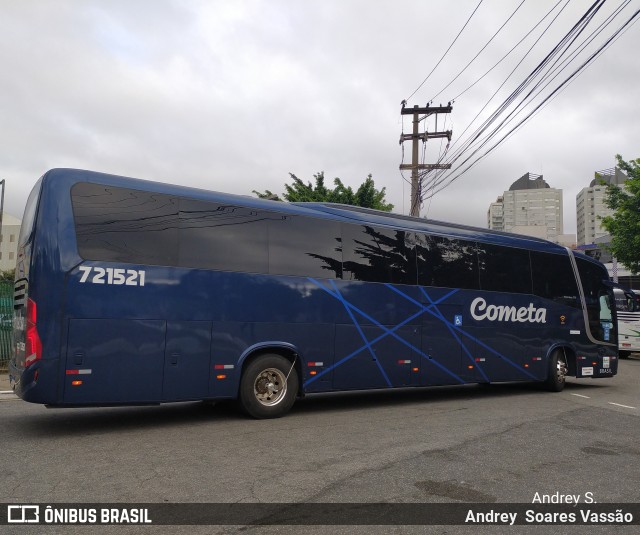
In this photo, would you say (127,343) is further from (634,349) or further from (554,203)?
(554,203)

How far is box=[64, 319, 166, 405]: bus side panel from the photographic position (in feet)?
23.2

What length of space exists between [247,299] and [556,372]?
816 centimetres

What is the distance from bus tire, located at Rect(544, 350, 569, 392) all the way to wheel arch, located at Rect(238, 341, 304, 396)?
668 cm

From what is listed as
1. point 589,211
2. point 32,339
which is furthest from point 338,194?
point 589,211

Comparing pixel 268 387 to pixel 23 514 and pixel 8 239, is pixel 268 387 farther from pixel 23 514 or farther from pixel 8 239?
pixel 8 239

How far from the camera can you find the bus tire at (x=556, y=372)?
12898mm

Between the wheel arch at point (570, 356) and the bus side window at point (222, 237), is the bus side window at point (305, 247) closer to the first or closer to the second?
the bus side window at point (222, 237)

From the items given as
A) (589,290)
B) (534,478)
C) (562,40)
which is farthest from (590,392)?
(534,478)

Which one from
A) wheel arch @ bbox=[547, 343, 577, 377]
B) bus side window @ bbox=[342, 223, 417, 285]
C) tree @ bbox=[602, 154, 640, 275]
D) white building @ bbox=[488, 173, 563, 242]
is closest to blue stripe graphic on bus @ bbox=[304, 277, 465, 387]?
bus side window @ bbox=[342, 223, 417, 285]

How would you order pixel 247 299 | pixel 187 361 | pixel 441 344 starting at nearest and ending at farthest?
pixel 187 361
pixel 247 299
pixel 441 344

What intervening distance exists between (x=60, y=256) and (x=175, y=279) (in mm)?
1489

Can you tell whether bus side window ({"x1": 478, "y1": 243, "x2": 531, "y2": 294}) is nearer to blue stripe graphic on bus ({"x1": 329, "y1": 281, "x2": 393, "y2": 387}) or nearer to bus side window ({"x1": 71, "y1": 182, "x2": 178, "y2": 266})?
blue stripe graphic on bus ({"x1": 329, "y1": 281, "x2": 393, "y2": 387})

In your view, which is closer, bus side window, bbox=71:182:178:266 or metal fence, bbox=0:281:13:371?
bus side window, bbox=71:182:178:266

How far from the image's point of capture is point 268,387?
873cm
